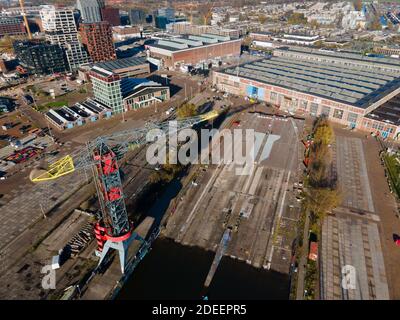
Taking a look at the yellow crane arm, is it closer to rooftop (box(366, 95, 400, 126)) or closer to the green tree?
the green tree

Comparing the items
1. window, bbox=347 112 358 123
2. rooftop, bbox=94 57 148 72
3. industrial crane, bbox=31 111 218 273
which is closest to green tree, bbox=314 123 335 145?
window, bbox=347 112 358 123

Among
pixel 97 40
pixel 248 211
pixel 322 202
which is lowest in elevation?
pixel 248 211

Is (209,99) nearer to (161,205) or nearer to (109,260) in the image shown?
(161,205)

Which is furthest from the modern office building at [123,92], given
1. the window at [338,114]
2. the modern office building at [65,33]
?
the window at [338,114]

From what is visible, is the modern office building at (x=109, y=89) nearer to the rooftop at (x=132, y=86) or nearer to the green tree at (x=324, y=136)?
the rooftop at (x=132, y=86)

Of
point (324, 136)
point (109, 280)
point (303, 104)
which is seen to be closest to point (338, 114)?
point (303, 104)

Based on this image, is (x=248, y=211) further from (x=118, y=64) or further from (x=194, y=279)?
(x=118, y=64)
